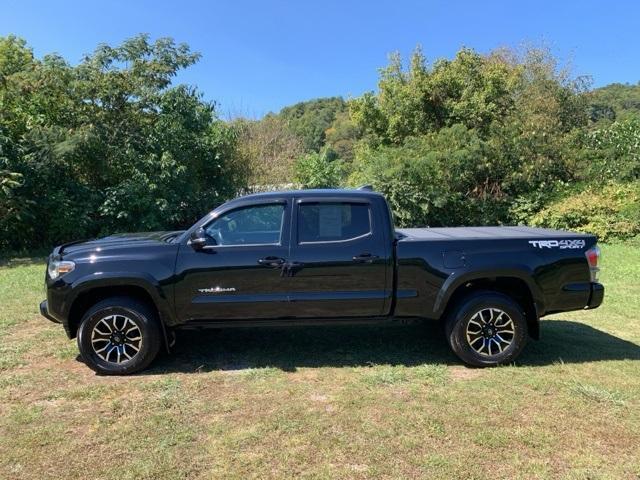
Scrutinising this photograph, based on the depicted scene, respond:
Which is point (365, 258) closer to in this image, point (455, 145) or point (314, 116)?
point (455, 145)

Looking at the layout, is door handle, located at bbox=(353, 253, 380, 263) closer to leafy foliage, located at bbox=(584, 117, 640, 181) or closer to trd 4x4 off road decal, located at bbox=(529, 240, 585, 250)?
trd 4x4 off road decal, located at bbox=(529, 240, 585, 250)

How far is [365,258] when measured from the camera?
4980 millimetres

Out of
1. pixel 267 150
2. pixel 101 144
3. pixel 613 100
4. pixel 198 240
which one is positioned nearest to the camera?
pixel 198 240

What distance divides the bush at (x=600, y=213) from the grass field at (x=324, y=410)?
29.9 feet

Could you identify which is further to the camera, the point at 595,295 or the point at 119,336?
the point at 595,295

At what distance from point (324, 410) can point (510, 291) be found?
235 centimetres

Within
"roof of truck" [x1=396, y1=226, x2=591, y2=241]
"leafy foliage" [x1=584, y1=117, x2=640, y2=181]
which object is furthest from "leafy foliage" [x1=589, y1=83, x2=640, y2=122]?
"roof of truck" [x1=396, y1=226, x2=591, y2=241]

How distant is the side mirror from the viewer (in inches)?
192

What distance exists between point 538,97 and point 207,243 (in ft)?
84.0

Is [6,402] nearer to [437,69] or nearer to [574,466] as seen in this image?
[574,466]

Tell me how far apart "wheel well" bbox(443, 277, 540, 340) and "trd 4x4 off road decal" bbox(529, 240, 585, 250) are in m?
0.39

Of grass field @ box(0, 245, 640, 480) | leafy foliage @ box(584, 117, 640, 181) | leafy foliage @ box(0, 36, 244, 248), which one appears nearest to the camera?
grass field @ box(0, 245, 640, 480)

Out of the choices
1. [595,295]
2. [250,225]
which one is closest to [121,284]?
[250,225]

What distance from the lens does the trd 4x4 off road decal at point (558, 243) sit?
199 inches
